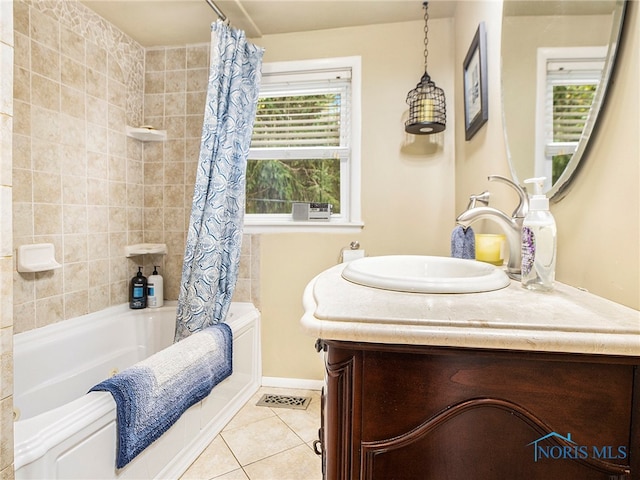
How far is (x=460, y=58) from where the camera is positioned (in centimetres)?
203

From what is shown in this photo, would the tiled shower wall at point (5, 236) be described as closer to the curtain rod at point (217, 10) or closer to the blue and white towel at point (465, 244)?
the blue and white towel at point (465, 244)

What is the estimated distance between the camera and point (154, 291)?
2.44 m

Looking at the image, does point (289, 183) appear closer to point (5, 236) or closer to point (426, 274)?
point (426, 274)

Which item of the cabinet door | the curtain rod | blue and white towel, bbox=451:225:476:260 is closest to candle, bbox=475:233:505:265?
blue and white towel, bbox=451:225:476:260

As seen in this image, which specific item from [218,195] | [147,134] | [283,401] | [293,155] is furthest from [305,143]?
[283,401]

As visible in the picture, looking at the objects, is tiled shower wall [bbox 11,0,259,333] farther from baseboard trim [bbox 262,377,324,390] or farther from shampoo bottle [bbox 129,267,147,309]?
baseboard trim [bbox 262,377,324,390]

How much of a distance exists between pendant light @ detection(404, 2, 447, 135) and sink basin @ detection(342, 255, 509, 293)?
111cm

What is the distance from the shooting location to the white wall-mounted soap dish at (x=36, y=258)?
1717 millimetres

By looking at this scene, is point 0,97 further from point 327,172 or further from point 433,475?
point 327,172

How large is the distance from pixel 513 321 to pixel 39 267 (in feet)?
6.72

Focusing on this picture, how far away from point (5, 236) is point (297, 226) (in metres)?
1.68

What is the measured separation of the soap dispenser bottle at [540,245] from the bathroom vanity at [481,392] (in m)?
0.16

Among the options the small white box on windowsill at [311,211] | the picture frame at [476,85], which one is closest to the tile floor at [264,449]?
the small white box on windowsill at [311,211]

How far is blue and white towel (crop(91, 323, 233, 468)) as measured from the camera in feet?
3.96
